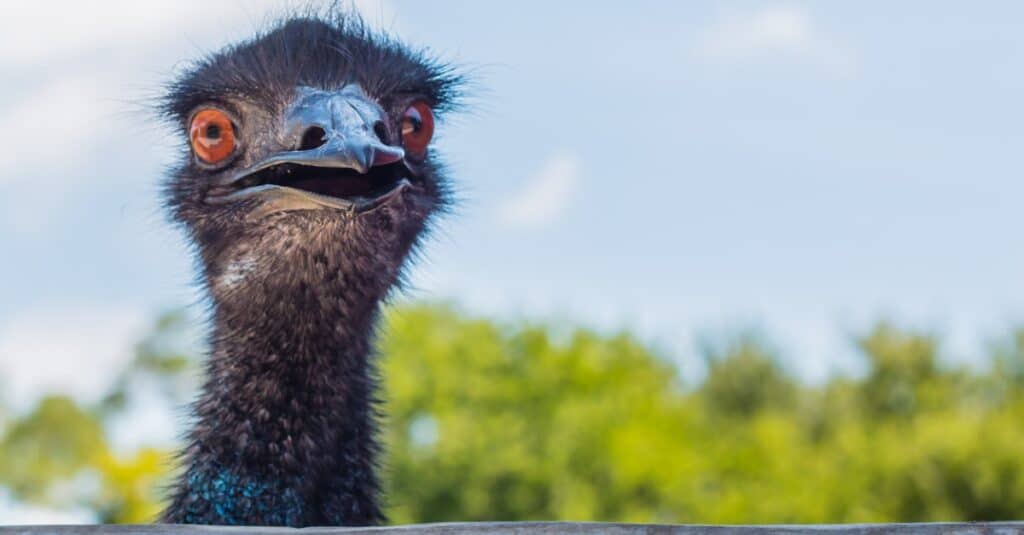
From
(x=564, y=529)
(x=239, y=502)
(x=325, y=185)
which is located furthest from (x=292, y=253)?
(x=564, y=529)

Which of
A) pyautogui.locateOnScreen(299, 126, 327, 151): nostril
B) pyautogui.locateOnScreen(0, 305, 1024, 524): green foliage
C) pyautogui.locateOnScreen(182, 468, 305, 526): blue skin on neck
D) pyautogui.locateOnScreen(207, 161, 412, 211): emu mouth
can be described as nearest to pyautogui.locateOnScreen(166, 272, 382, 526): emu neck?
pyautogui.locateOnScreen(182, 468, 305, 526): blue skin on neck

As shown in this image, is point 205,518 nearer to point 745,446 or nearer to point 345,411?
point 345,411

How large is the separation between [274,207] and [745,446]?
19903 millimetres

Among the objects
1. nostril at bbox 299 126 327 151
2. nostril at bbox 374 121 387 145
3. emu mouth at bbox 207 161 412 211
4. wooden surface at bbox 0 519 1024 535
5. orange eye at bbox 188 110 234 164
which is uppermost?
orange eye at bbox 188 110 234 164

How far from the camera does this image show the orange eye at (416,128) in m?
3.36

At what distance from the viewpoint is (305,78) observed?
3.13 metres

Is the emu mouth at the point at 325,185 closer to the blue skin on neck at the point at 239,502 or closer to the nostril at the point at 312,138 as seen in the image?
the nostril at the point at 312,138

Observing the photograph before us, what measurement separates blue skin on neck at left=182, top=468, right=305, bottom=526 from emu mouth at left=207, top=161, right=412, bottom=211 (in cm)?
56

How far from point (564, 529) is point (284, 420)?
4.90ft

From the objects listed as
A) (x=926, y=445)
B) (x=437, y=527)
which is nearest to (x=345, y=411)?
(x=437, y=527)

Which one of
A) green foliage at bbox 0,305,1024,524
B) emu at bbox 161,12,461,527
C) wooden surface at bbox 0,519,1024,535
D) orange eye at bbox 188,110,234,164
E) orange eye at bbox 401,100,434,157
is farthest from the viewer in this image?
green foliage at bbox 0,305,1024,524

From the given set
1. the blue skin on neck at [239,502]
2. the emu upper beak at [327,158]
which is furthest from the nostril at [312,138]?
the blue skin on neck at [239,502]

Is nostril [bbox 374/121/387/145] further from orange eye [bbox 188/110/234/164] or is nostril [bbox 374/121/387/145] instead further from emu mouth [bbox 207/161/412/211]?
orange eye [bbox 188/110/234/164]

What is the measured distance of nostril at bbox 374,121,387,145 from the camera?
9.50ft
